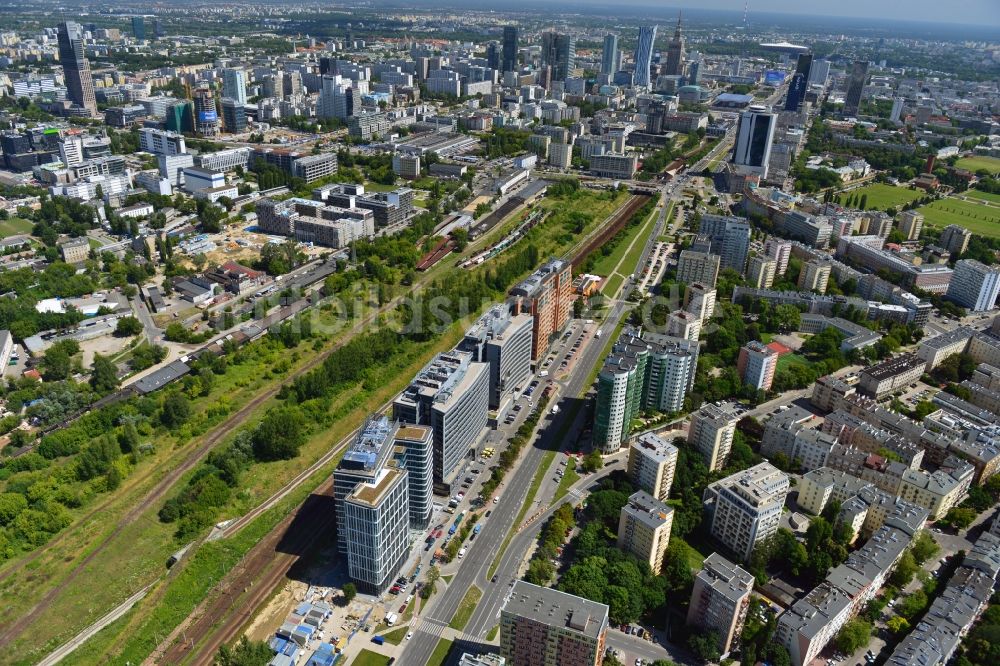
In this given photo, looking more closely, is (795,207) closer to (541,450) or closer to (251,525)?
(541,450)

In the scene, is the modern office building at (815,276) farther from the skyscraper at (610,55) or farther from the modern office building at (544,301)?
the skyscraper at (610,55)

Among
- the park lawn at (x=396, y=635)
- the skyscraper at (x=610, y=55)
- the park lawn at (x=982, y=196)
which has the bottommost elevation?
the park lawn at (x=396, y=635)

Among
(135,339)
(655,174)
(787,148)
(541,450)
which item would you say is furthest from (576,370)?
(787,148)

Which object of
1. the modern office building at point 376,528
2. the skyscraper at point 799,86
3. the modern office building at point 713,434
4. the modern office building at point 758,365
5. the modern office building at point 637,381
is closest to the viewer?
the modern office building at point 376,528

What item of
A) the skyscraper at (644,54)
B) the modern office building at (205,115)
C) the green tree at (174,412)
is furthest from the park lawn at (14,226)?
the skyscraper at (644,54)

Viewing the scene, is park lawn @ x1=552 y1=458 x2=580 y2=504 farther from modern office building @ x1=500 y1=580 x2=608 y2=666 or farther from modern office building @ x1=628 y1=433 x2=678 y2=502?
modern office building @ x1=500 y1=580 x2=608 y2=666
